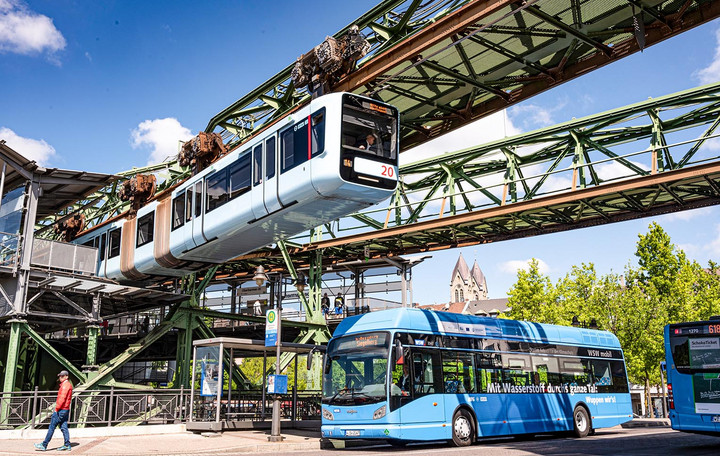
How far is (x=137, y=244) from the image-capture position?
24.2 metres

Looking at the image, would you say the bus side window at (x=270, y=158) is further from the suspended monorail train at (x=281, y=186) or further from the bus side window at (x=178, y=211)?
the bus side window at (x=178, y=211)

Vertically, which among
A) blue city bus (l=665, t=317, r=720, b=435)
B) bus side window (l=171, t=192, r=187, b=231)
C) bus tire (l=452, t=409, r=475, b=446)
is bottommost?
bus tire (l=452, t=409, r=475, b=446)

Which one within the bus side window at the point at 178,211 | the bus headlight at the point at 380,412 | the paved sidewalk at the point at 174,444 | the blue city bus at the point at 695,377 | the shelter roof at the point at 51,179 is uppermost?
the shelter roof at the point at 51,179

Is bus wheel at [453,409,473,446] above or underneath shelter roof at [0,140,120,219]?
underneath

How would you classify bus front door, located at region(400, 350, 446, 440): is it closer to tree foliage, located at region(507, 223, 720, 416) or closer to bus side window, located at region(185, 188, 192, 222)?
bus side window, located at region(185, 188, 192, 222)

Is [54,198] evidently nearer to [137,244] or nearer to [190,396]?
[137,244]

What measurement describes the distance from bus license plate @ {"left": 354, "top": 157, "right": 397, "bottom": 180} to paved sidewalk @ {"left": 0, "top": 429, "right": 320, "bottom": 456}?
6724mm

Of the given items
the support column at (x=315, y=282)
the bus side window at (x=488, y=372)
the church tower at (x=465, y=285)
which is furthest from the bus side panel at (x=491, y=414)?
the church tower at (x=465, y=285)

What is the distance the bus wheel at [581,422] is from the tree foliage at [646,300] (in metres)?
21.9

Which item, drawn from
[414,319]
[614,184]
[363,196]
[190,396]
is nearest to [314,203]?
[363,196]

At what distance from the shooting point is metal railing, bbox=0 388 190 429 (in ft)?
60.2

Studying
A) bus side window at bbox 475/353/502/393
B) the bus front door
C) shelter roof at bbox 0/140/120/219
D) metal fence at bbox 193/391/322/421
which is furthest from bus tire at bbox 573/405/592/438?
shelter roof at bbox 0/140/120/219

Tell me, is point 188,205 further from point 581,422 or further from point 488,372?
point 581,422

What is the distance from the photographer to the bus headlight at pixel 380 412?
561 inches
